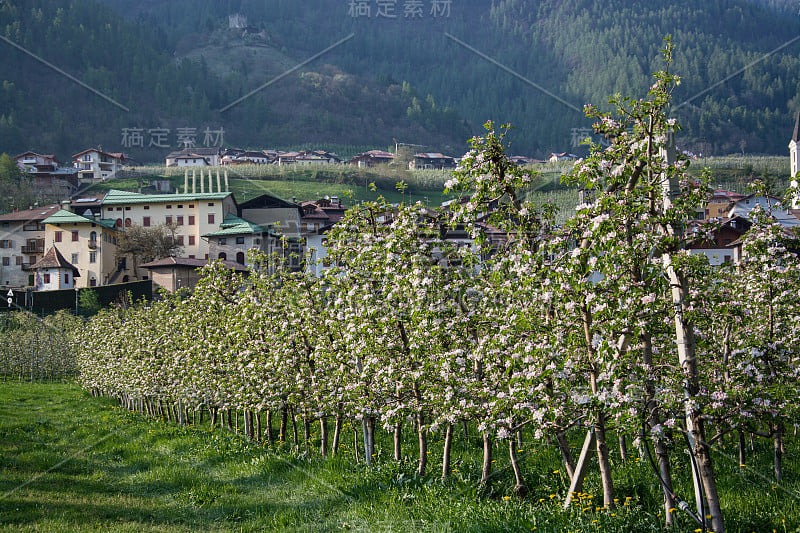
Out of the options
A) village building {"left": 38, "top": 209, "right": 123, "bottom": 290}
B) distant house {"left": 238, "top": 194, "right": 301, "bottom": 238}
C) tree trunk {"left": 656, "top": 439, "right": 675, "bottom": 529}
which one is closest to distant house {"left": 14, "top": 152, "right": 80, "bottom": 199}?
village building {"left": 38, "top": 209, "right": 123, "bottom": 290}

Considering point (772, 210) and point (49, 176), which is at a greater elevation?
point (49, 176)

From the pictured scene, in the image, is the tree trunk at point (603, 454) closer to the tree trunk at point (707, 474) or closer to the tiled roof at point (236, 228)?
the tree trunk at point (707, 474)

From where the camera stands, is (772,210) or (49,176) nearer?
(772,210)

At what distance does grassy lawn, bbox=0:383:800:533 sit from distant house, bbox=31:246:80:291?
291 ft

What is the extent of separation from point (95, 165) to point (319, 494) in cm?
18681

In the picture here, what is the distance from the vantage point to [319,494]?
36.9 ft

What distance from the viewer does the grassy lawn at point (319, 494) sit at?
29.1ft

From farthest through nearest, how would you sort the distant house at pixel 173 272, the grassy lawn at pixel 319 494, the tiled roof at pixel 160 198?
the tiled roof at pixel 160 198
the distant house at pixel 173 272
the grassy lawn at pixel 319 494

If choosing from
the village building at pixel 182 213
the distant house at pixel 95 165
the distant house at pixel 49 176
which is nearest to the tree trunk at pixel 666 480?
the village building at pixel 182 213

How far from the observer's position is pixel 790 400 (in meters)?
9.27

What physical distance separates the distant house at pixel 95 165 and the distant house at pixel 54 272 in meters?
78.0

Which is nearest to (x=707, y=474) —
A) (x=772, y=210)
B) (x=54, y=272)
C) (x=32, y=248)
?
(x=772, y=210)

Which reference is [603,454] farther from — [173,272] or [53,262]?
[53,262]

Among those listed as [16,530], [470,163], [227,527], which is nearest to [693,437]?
[470,163]
